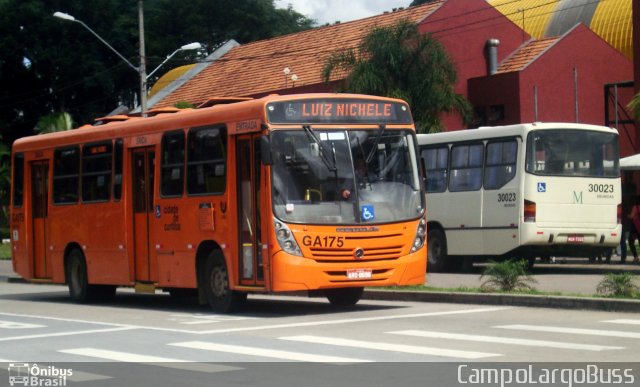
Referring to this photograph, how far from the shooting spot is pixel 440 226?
27.9 meters

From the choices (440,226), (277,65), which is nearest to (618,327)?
(440,226)

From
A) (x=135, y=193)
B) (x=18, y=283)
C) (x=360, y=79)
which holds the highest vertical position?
(x=360, y=79)

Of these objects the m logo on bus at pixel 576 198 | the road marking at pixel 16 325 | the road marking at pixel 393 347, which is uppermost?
the m logo on bus at pixel 576 198

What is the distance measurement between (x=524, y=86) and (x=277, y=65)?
13.1 m

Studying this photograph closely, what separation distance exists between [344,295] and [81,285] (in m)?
5.68

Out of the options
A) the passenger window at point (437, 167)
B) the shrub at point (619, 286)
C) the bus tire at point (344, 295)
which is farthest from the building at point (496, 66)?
the shrub at point (619, 286)

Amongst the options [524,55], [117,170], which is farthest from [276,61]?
[117,170]

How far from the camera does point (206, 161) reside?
18.4m

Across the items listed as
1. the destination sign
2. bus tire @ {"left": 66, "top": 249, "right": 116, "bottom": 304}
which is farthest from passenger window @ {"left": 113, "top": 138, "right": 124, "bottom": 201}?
the destination sign

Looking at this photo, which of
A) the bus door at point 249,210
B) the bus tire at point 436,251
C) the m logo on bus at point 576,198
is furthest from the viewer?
the bus tire at point 436,251

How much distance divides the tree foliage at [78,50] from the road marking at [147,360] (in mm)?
53897

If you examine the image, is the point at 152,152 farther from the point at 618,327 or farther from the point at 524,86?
the point at 524,86

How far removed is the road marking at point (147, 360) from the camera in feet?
37.1

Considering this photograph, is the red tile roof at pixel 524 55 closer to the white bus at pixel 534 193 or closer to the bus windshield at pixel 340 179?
the white bus at pixel 534 193
